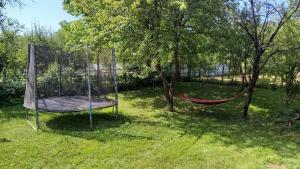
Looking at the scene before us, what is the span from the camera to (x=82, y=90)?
31.1 ft

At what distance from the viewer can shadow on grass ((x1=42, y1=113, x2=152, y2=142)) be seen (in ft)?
22.5

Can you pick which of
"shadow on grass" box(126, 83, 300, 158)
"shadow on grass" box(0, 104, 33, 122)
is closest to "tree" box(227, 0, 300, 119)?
"shadow on grass" box(126, 83, 300, 158)

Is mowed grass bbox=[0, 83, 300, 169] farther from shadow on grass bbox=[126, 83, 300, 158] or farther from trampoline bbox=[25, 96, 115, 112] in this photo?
trampoline bbox=[25, 96, 115, 112]

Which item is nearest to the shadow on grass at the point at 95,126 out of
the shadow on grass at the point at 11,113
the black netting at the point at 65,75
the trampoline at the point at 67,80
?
the trampoline at the point at 67,80

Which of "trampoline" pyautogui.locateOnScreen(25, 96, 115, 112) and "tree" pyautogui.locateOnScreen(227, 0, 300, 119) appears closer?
"trampoline" pyautogui.locateOnScreen(25, 96, 115, 112)

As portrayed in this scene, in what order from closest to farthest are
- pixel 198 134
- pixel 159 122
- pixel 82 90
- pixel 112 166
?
pixel 112 166 → pixel 198 134 → pixel 159 122 → pixel 82 90

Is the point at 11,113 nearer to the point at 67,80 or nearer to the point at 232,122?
the point at 67,80

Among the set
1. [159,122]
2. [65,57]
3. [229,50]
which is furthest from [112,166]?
[229,50]

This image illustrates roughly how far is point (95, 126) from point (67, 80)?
6.71ft

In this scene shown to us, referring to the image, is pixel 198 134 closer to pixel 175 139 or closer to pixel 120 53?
pixel 175 139

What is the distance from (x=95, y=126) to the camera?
25.3 ft

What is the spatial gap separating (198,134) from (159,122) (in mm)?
1358

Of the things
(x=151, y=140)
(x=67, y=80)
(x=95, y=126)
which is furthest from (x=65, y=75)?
(x=151, y=140)

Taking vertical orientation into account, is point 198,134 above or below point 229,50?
below
